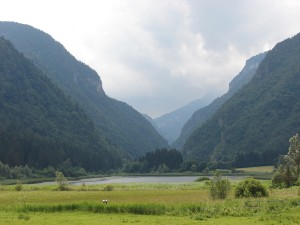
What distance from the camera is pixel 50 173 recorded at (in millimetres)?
193000

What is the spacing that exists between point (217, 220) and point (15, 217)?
782 inches

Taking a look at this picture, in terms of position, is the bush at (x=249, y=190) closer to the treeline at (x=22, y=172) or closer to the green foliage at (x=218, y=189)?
the green foliage at (x=218, y=189)

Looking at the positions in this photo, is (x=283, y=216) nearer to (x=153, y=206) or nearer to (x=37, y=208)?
(x=153, y=206)

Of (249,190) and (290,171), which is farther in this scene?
(290,171)

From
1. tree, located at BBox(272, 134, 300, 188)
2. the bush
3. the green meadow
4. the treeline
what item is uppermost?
the treeline

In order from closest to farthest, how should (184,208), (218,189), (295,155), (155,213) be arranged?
(155,213) → (184,208) → (218,189) → (295,155)

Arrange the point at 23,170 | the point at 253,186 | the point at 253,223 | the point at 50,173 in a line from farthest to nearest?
1. the point at 50,173
2. the point at 23,170
3. the point at 253,186
4. the point at 253,223

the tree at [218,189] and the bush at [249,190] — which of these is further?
the bush at [249,190]

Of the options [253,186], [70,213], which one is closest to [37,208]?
[70,213]

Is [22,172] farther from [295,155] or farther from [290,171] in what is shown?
[290,171]

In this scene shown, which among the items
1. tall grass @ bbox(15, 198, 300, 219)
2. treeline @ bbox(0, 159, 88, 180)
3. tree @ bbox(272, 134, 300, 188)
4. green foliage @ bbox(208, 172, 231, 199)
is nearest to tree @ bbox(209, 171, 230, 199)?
green foliage @ bbox(208, 172, 231, 199)

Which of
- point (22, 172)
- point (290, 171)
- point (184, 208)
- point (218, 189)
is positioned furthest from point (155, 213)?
point (22, 172)

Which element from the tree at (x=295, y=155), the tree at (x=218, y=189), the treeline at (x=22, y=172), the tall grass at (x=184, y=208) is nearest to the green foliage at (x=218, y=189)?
the tree at (x=218, y=189)

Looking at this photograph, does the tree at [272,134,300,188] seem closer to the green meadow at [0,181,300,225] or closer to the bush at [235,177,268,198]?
the bush at [235,177,268,198]
